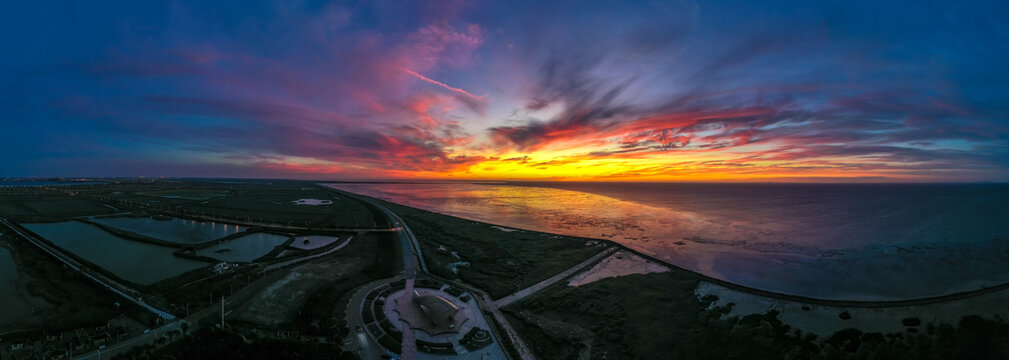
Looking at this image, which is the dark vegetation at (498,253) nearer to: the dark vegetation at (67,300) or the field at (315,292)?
the field at (315,292)

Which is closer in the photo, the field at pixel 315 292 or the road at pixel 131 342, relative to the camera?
the road at pixel 131 342

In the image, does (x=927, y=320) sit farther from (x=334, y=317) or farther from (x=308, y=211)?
(x=308, y=211)

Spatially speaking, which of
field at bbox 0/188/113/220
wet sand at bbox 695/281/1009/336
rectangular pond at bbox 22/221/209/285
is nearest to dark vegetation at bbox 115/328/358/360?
rectangular pond at bbox 22/221/209/285

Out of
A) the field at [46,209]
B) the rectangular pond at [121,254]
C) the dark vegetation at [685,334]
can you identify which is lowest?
the dark vegetation at [685,334]

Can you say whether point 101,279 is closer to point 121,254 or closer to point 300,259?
point 121,254

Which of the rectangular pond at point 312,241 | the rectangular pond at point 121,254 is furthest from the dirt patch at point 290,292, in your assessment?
the rectangular pond at point 121,254

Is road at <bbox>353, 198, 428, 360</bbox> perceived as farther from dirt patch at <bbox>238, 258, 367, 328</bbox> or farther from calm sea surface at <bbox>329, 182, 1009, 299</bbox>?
calm sea surface at <bbox>329, 182, 1009, 299</bbox>
